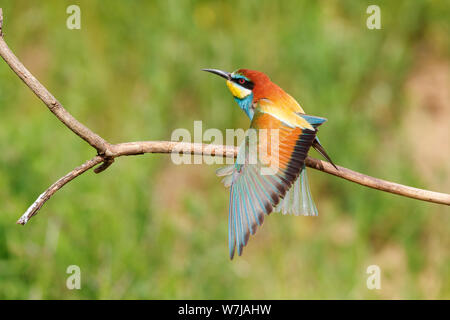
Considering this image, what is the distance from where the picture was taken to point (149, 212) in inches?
113

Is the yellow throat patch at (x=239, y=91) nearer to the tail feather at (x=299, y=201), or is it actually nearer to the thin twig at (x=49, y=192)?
the tail feather at (x=299, y=201)

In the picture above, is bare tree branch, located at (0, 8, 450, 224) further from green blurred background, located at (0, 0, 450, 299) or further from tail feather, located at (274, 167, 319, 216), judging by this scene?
green blurred background, located at (0, 0, 450, 299)

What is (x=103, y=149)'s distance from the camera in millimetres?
1345

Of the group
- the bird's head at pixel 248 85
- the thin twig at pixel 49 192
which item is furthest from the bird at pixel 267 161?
the thin twig at pixel 49 192

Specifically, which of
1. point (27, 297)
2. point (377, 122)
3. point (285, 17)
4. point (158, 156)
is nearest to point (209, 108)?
point (158, 156)

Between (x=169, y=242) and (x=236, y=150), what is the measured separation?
4.68 ft

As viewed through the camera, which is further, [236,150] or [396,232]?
[396,232]

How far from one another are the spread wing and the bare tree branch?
65 mm

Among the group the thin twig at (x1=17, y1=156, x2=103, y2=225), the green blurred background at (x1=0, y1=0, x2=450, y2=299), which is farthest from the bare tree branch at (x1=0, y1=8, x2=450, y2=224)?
the green blurred background at (x1=0, y1=0, x2=450, y2=299)

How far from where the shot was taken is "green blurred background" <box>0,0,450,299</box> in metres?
2.73

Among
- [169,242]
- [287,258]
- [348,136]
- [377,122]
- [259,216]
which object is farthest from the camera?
[377,122]

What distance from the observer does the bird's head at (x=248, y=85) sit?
179 centimetres

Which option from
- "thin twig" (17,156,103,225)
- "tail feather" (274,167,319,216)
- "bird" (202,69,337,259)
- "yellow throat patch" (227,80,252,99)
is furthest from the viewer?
"yellow throat patch" (227,80,252,99)
